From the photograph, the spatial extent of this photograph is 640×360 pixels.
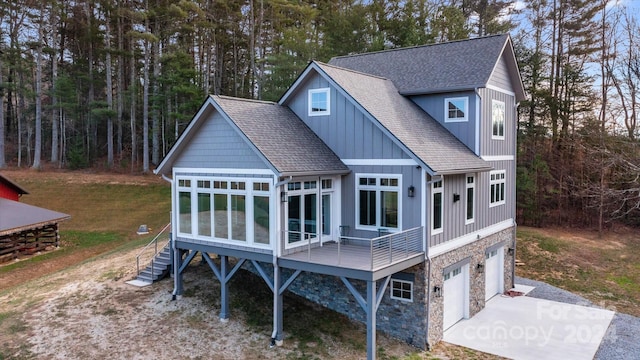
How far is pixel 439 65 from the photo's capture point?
596 inches

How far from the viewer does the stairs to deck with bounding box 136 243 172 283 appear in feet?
47.1

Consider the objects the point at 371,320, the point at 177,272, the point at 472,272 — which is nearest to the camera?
the point at 371,320

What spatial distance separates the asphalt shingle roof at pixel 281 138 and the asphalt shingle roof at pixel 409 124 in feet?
5.49

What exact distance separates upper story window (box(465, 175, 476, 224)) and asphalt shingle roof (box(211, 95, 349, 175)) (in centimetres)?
369

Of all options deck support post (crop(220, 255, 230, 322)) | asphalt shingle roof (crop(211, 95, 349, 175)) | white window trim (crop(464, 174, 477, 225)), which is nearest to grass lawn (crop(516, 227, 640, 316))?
white window trim (crop(464, 174, 477, 225))

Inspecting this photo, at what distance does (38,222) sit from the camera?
20609mm

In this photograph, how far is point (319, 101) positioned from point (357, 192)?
292 cm

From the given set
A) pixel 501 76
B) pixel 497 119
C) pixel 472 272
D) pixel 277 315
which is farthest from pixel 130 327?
pixel 501 76

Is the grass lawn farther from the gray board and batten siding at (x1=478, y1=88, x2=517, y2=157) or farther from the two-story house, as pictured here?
the gray board and batten siding at (x1=478, y1=88, x2=517, y2=157)

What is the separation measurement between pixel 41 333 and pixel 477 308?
39.2ft

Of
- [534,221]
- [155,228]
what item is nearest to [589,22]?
[534,221]

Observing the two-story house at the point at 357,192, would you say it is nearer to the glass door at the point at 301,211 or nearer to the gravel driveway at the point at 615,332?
the glass door at the point at 301,211

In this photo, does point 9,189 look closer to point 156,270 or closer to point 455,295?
point 156,270

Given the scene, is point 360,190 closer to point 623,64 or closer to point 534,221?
point 623,64
